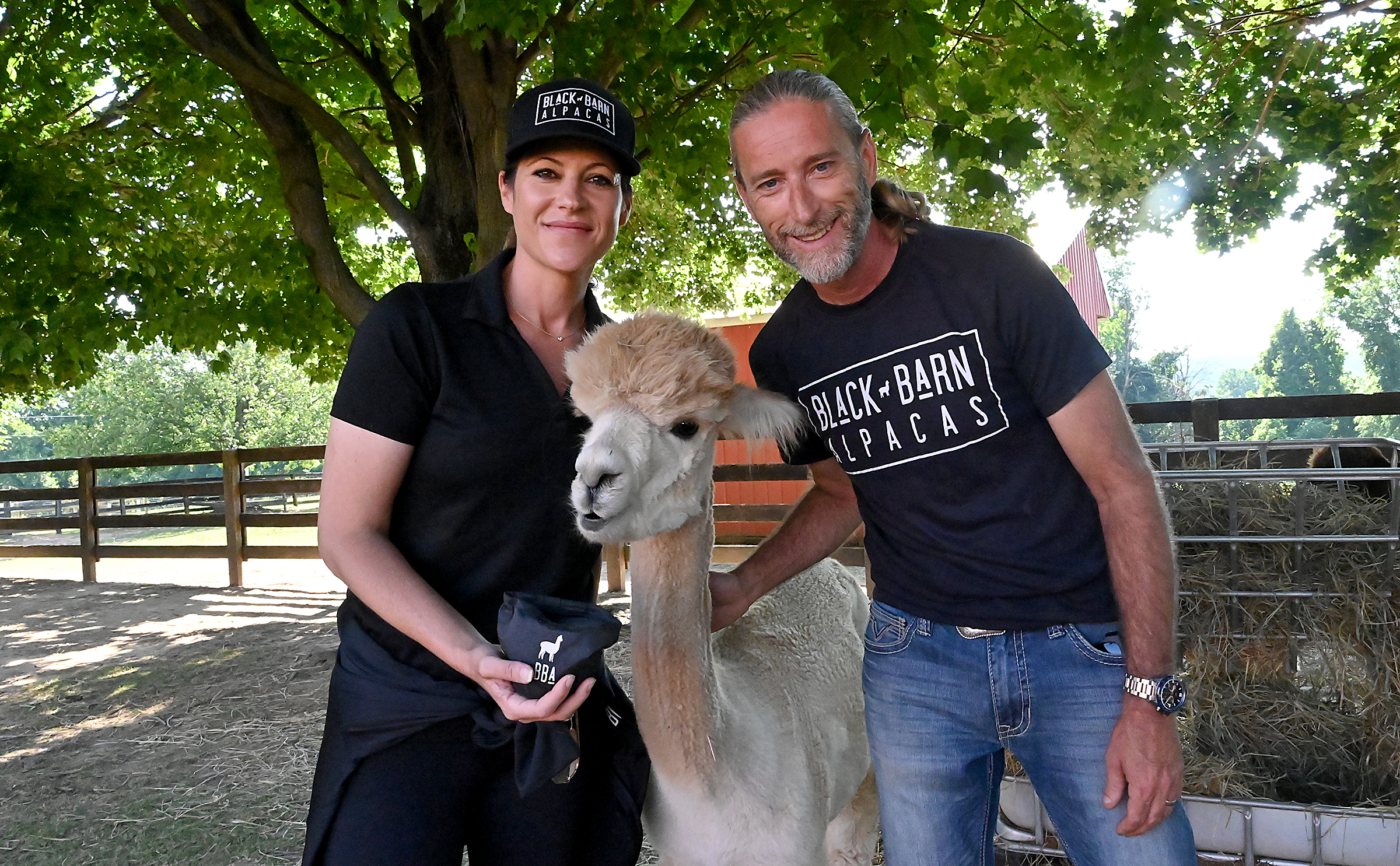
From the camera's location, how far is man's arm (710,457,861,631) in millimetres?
2186

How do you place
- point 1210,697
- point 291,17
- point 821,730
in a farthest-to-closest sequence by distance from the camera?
point 291,17, point 1210,697, point 821,730

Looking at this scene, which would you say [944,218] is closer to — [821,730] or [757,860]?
[821,730]

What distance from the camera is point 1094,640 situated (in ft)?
5.39

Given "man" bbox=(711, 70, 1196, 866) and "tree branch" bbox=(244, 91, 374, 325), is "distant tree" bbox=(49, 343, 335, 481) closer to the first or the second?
"tree branch" bbox=(244, 91, 374, 325)

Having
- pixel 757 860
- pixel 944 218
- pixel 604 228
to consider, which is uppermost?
pixel 944 218

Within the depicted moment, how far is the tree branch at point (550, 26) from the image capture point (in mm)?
4059

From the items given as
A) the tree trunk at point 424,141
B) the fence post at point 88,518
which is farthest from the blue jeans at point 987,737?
the fence post at point 88,518

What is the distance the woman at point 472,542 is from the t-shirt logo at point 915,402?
0.59 metres

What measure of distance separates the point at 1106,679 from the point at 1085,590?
0.17 metres

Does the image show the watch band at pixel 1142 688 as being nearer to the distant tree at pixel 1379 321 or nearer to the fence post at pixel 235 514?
the fence post at pixel 235 514

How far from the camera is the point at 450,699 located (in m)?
1.65

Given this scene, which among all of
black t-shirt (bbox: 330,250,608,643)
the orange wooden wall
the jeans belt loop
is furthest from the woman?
the orange wooden wall

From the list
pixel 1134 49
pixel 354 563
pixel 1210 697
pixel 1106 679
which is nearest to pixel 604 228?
pixel 354 563

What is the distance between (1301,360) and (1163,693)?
123 feet
